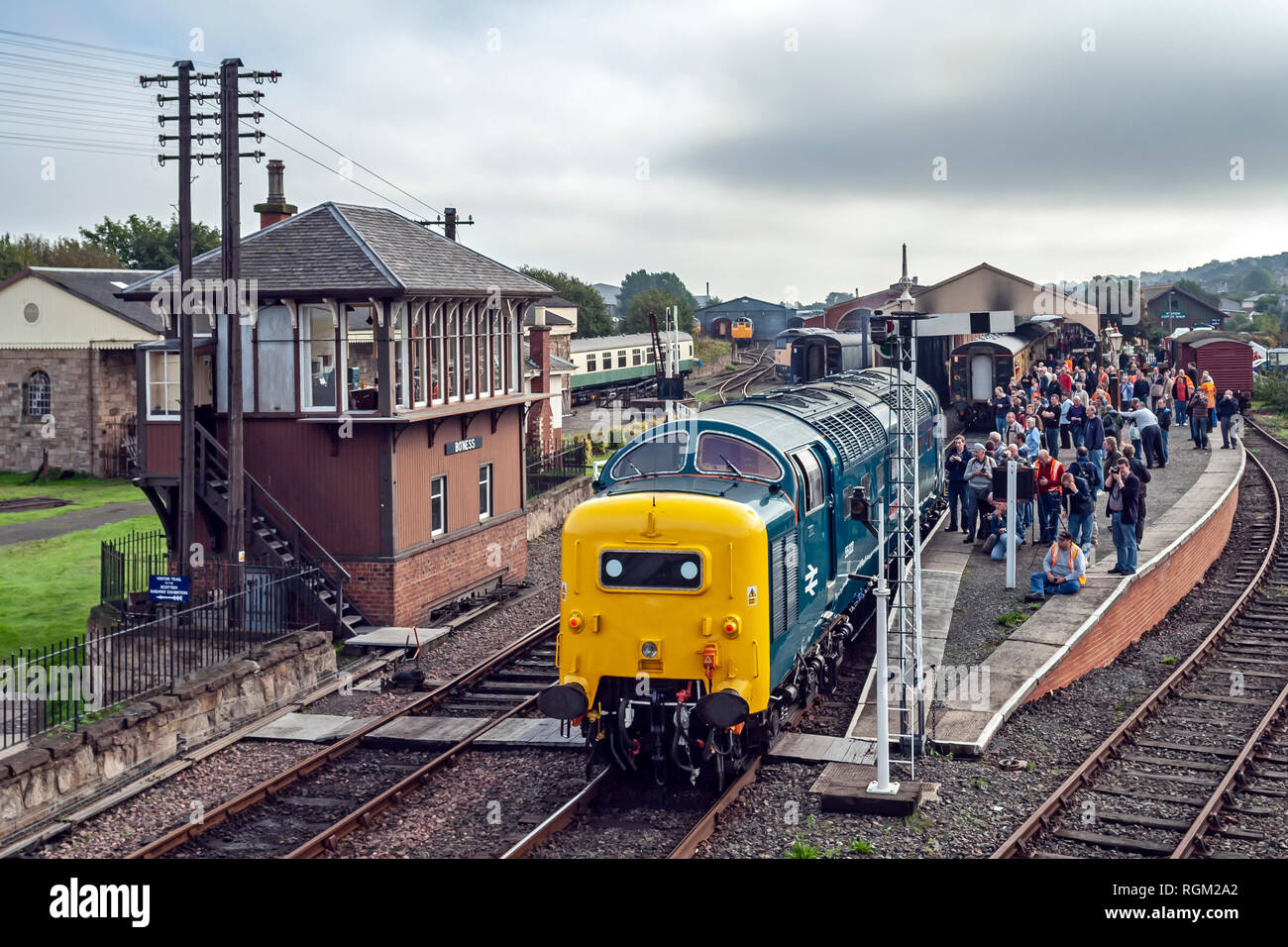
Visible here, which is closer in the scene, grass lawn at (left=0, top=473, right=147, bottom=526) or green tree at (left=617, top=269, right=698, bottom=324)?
grass lawn at (left=0, top=473, right=147, bottom=526)

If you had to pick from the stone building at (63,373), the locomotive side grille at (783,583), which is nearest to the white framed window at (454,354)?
the locomotive side grille at (783,583)

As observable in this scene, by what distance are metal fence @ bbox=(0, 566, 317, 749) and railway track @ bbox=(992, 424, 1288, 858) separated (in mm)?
10385

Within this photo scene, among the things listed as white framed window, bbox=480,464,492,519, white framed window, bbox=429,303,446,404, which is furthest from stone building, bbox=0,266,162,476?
white framed window, bbox=429,303,446,404

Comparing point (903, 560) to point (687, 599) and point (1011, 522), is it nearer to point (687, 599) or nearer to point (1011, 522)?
point (687, 599)

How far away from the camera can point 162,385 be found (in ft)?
69.0

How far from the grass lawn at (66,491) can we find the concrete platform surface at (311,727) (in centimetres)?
1989

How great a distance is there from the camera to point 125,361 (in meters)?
41.2

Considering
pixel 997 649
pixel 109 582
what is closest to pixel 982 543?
pixel 997 649

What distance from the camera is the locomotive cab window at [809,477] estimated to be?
13.8m

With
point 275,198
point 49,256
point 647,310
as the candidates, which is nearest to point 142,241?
point 49,256

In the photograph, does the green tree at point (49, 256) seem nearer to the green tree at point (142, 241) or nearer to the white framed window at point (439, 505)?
the green tree at point (142, 241)

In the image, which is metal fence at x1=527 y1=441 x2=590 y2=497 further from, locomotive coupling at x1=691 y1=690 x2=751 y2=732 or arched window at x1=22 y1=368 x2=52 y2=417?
locomotive coupling at x1=691 y1=690 x2=751 y2=732

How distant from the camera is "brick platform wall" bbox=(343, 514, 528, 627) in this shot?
802 inches

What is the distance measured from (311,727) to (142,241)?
71996 mm
